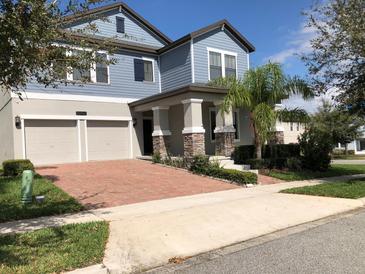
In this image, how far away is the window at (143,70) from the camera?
23625 mm

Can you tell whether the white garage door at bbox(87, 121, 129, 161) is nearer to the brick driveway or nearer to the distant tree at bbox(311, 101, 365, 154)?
the brick driveway

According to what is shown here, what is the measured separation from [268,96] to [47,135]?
10.6 m

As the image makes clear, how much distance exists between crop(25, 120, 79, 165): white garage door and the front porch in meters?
3.91

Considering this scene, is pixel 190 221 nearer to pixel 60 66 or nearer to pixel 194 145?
pixel 60 66

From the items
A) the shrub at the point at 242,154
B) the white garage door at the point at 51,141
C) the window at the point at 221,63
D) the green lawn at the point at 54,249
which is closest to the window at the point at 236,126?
the window at the point at 221,63

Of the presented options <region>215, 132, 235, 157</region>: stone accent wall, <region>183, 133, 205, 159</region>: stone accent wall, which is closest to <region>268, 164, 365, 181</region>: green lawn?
<region>215, 132, 235, 157</region>: stone accent wall

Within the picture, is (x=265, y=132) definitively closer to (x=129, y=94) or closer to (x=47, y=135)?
(x=129, y=94)

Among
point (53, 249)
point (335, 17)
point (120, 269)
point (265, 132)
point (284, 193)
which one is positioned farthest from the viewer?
point (265, 132)

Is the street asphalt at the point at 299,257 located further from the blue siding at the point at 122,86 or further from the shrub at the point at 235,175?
the blue siding at the point at 122,86

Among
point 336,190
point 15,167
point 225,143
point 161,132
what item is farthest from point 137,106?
point 336,190

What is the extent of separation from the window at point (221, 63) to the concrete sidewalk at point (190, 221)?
1177cm

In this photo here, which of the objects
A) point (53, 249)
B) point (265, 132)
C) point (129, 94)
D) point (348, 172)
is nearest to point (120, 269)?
point (53, 249)

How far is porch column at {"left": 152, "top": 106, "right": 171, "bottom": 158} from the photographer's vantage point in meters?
20.5

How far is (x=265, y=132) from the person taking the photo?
17078mm
